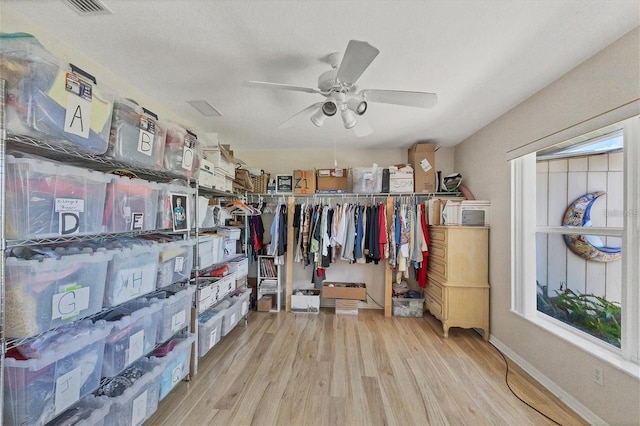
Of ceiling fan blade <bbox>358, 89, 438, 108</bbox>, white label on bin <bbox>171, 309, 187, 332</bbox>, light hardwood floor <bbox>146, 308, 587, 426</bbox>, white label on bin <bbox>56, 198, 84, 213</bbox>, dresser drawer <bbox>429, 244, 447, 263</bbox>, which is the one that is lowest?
light hardwood floor <bbox>146, 308, 587, 426</bbox>

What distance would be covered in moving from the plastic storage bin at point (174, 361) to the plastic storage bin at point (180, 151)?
127 centimetres

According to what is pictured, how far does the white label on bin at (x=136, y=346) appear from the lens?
134 cm

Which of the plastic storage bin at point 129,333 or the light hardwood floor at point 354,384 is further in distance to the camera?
the light hardwood floor at point 354,384

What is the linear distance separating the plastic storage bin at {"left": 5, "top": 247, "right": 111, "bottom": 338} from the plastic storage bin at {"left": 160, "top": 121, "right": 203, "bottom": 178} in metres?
0.75

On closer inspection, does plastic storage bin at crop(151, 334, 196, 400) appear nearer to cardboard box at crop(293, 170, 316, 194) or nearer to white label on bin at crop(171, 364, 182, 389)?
white label on bin at crop(171, 364, 182, 389)

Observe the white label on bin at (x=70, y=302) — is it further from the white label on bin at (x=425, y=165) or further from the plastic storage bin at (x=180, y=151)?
the white label on bin at (x=425, y=165)

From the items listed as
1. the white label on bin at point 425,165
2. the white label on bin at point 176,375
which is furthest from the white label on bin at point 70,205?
the white label on bin at point 425,165

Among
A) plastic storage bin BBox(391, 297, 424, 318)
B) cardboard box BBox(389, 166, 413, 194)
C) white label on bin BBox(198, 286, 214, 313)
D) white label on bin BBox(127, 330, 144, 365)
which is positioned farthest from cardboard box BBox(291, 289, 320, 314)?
white label on bin BBox(127, 330, 144, 365)

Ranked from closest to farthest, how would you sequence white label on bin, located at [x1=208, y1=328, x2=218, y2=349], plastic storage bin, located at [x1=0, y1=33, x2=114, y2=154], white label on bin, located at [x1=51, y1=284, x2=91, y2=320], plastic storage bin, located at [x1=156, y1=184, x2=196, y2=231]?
plastic storage bin, located at [x1=0, y1=33, x2=114, y2=154], white label on bin, located at [x1=51, y1=284, x2=91, y2=320], plastic storage bin, located at [x1=156, y1=184, x2=196, y2=231], white label on bin, located at [x1=208, y1=328, x2=218, y2=349]

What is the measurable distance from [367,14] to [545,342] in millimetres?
2703

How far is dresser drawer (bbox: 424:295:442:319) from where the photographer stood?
2.76 m

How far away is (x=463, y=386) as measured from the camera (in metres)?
1.87

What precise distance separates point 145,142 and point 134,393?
4.75ft

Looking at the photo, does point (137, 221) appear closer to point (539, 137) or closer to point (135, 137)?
point (135, 137)
